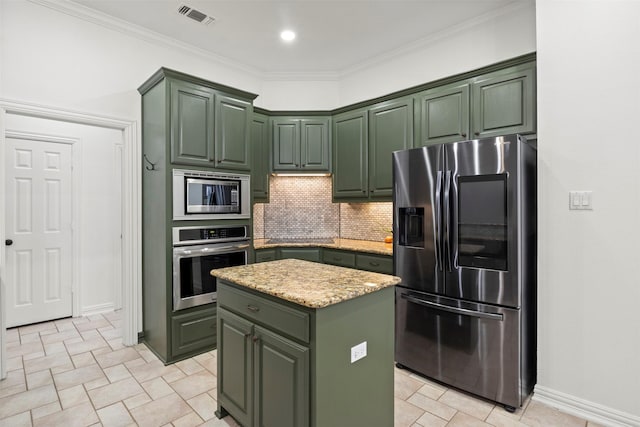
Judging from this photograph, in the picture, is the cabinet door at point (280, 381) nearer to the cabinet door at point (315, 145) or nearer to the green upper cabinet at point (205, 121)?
the green upper cabinet at point (205, 121)

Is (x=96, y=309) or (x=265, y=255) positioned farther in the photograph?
(x=96, y=309)

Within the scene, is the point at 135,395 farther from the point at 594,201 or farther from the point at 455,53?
the point at 455,53

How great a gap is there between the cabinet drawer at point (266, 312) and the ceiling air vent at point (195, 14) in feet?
8.33

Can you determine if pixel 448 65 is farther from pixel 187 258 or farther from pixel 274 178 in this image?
pixel 187 258

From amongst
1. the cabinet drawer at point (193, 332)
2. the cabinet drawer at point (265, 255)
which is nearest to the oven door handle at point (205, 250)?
the cabinet drawer at point (265, 255)

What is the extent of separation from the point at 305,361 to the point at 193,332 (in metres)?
1.97

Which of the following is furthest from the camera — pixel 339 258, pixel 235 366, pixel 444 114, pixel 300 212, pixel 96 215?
pixel 300 212

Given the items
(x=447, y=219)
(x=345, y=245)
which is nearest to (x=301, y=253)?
(x=345, y=245)

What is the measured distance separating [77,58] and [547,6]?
12.6ft

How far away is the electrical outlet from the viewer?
1.65m

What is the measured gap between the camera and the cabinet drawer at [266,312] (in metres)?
1.54

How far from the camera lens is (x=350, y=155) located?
4.03 meters

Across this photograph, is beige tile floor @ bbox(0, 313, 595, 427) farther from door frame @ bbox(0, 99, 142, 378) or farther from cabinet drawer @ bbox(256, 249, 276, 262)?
cabinet drawer @ bbox(256, 249, 276, 262)

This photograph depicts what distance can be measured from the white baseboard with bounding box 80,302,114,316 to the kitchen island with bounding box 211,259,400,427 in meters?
3.17
